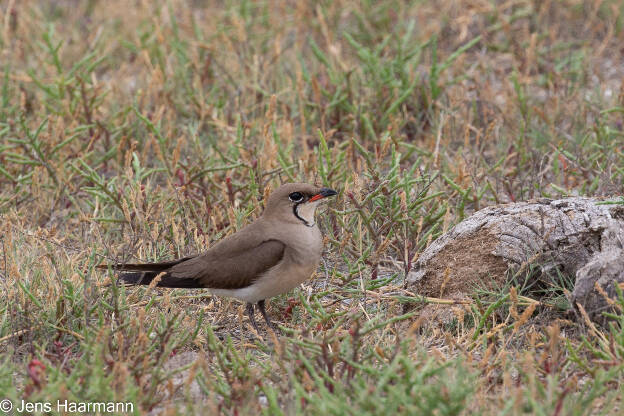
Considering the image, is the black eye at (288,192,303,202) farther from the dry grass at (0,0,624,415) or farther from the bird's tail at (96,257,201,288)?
the bird's tail at (96,257,201,288)

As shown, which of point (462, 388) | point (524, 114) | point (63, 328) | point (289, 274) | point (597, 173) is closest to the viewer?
point (462, 388)

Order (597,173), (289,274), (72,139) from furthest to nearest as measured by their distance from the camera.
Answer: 1. (72,139)
2. (597,173)
3. (289,274)

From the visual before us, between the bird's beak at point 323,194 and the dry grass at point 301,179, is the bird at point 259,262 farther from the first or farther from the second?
the dry grass at point 301,179

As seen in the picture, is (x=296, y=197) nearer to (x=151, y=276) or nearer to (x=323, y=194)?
(x=323, y=194)

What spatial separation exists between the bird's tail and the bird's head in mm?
566

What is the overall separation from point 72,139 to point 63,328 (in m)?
2.21

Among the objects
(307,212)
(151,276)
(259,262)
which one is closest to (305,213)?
(307,212)

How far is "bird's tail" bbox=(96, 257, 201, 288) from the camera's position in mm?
4387

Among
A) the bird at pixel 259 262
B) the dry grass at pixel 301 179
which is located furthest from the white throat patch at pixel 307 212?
the dry grass at pixel 301 179

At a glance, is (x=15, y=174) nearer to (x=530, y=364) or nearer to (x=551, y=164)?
(x=551, y=164)

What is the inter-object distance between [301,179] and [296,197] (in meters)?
0.89

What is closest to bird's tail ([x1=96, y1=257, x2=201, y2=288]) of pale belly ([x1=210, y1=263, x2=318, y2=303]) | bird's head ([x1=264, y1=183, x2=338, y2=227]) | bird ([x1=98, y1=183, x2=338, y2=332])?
bird ([x1=98, y1=183, x2=338, y2=332])

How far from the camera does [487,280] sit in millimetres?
4387

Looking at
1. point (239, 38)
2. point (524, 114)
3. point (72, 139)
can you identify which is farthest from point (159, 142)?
point (524, 114)
